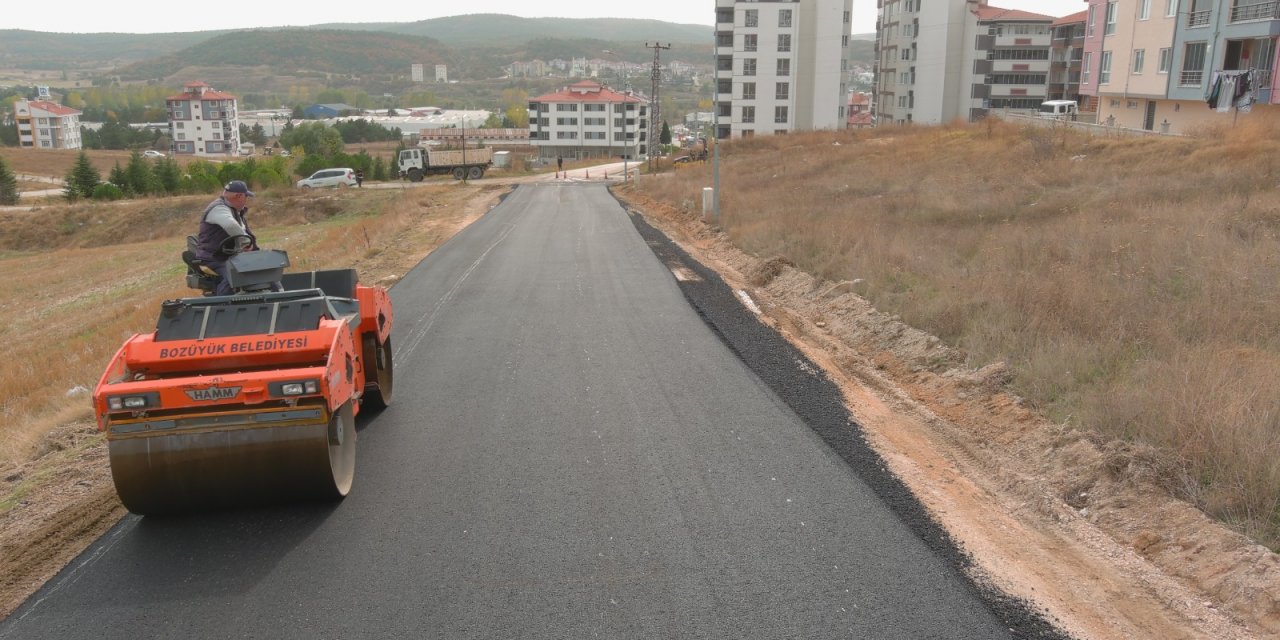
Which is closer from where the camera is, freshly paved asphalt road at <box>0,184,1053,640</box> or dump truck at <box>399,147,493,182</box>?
freshly paved asphalt road at <box>0,184,1053,640</box>

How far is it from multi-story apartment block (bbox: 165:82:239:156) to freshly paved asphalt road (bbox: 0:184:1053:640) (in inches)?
6905

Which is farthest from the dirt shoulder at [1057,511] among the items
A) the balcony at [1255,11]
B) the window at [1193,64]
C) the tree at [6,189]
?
the tree at [6,189]

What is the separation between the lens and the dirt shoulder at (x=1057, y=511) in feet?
16.7

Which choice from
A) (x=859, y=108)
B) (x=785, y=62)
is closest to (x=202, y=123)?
(x=859, y=108)

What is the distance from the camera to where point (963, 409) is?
8.80 metres

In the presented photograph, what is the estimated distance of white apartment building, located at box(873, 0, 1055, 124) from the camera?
7881 centimetres

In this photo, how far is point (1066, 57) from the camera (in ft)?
262

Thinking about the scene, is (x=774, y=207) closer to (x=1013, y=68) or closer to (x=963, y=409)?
(x=963, y=409)

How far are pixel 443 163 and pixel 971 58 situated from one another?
167ft

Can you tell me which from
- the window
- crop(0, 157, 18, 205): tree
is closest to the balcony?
the window

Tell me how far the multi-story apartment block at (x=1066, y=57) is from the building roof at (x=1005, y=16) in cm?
153

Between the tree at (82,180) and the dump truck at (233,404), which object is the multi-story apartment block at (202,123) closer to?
the tree at (82,180)

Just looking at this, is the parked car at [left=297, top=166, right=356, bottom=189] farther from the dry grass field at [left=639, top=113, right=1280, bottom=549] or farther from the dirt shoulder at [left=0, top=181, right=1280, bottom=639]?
the dirt shoulder at [left=0, top=181, right=1280, bottom=639]

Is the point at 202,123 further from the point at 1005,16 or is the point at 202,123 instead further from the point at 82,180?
the point at 1005,16
